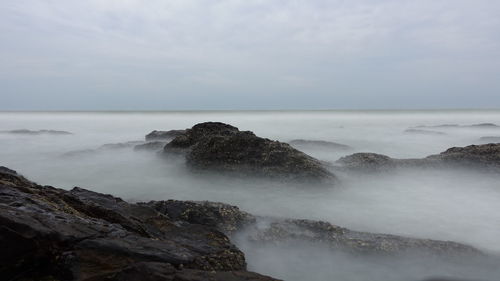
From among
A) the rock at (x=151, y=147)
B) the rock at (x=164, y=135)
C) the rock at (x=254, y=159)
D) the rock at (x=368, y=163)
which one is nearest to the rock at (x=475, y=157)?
the rock at (x=368, y=163)

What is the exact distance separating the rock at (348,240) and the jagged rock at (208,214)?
0.29 meters

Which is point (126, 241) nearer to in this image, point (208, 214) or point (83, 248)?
point (83, 248)

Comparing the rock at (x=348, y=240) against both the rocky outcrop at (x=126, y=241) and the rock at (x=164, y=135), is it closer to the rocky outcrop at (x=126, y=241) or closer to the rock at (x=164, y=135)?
→ the rocky outcrop at (x=126, y=241)

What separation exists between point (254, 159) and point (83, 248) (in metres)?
7.05

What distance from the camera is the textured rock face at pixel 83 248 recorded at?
3.21 metres

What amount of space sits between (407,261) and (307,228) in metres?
1.59

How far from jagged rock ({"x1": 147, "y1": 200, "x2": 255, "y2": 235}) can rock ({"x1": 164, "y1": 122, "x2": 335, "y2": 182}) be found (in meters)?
3.45

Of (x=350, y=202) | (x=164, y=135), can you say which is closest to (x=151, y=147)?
(x=164, y=135)

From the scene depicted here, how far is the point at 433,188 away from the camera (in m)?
9.87

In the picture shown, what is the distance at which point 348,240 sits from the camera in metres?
5.70

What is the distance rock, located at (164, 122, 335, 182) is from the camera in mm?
9695

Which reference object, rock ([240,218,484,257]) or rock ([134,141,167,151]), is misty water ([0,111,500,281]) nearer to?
rock ([240,218,484,257])

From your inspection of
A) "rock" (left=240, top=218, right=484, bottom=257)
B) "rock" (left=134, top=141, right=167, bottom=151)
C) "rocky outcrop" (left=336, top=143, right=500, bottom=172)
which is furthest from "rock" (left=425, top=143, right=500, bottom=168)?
"rock" (left=134, top=141, right=167, bottom=151)

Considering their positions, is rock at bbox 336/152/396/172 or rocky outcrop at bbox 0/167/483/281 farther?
rock at bbox 336/152/396/172
